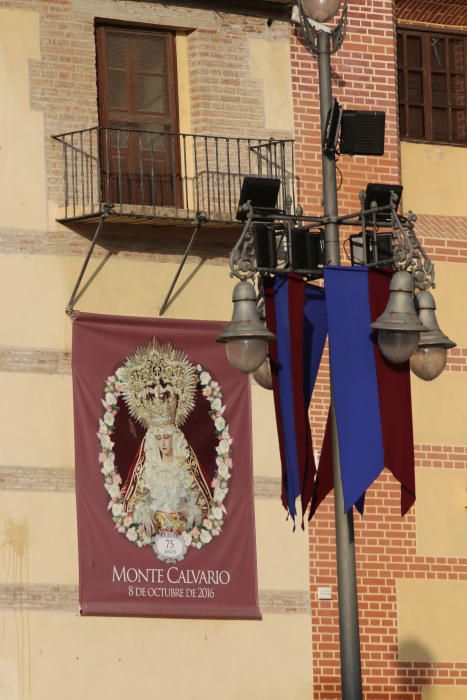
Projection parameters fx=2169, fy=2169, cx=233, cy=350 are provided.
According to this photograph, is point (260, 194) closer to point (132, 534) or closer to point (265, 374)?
point (265, 374)

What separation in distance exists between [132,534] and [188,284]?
8.94 ft

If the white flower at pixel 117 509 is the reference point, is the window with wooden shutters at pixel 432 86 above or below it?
above

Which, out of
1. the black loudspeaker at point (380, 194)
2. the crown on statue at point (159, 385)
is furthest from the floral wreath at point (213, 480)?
the black loudspeaker at point (380, 194)

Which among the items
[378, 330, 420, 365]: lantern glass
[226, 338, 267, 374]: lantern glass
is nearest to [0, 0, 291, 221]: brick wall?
[226, 338, 267, 374]: lantern glass

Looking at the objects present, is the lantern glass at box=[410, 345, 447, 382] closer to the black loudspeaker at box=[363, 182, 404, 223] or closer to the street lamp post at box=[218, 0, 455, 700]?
the street lamp post at box=[218, 0, 455, 700]

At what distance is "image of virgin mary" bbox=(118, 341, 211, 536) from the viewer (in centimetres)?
2211

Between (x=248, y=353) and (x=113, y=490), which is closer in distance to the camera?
(x=248, y=353)

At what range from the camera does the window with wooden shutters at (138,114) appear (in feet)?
74.6

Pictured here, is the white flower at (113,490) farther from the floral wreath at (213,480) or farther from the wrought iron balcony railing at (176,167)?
the wrought iron balcony railing at (176,167)

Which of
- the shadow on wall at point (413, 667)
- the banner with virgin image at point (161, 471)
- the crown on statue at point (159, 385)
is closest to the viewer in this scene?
the banner with virgin image at point (161, 471)

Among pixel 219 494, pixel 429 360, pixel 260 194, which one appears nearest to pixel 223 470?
pixel 219 494

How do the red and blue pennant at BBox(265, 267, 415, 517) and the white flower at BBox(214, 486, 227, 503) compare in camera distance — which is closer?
the red and blue pennant at BBox(265, 267, 415, 517)

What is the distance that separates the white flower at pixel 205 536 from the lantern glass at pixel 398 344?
23.0 ft

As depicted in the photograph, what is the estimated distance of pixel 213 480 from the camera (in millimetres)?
Answer: 22422
